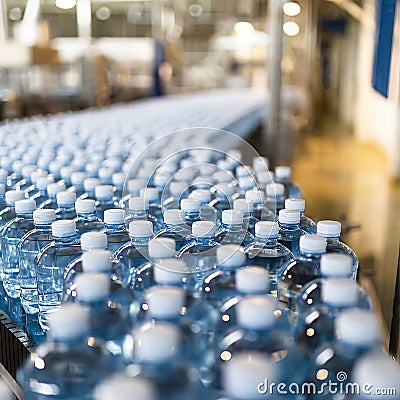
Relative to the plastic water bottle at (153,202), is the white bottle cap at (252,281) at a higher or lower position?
higher

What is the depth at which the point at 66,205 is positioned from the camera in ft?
4.26

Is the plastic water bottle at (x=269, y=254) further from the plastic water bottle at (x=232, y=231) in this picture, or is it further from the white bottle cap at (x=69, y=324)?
the white bottle cap at (x=69, y=324)

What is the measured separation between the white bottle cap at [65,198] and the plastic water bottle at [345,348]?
71cm

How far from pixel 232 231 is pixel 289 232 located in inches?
4.6

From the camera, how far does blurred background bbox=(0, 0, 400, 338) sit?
3928 mm

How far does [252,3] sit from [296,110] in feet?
5.92

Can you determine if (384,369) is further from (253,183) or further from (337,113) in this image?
(337,113)

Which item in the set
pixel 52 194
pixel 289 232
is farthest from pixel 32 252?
pixel 289 232

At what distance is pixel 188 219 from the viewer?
46.9 inches

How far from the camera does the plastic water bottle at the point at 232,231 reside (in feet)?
3.69

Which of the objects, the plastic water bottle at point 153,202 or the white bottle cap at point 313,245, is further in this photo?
the plastic water bottle at point 153,202

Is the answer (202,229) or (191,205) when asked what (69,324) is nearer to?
(202,229)

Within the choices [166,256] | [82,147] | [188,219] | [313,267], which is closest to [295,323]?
[313,267]

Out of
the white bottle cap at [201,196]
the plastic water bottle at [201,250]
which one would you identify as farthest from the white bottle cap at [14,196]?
the plastic water bottle at [201,250]
